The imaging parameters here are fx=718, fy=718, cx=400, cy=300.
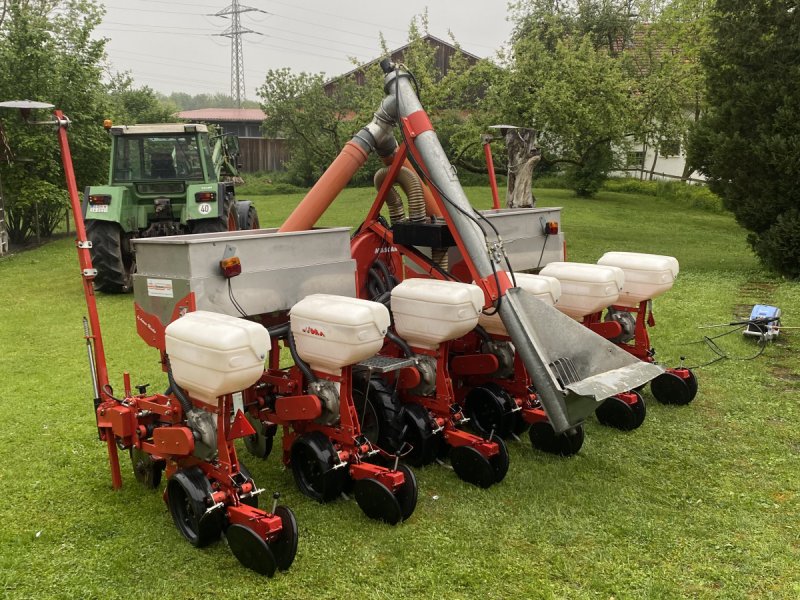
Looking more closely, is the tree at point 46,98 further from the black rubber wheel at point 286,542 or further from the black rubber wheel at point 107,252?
the black rubber wheel at point 286,542

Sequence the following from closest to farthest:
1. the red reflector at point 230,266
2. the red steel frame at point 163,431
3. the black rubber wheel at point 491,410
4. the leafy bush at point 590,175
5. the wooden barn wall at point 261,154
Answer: the red steel frame at point 163,431 → the red reflector at point 230,266 → the black rubber wheel at point 491,410 → the leafy bush at point 590,175 → the wooden barn wall at point 261,154

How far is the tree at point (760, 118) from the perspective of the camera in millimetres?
9672

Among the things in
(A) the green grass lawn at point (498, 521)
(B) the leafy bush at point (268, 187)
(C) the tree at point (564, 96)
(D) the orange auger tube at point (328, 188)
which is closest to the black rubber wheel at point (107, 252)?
(A) the green grass lawn at point (498, 521)

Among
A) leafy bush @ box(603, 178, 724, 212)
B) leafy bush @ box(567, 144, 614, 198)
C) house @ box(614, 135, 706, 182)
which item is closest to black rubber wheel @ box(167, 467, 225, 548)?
leafy bush @ box(603, 178, 724, 212)

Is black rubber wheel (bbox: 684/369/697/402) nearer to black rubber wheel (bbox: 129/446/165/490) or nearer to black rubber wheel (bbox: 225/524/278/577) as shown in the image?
black rubber wheel (bbox: 225/524/278/577)

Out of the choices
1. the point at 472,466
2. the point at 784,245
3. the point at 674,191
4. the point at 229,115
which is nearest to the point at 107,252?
the point at 472,466

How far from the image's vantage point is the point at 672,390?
17.5ft

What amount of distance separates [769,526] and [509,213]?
259 cm

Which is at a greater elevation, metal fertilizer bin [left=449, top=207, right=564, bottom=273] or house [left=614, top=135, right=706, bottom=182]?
metal fertilizer bin [left=449, top=207, right=564, bottom=273]

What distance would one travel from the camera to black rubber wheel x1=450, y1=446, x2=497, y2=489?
393 centimetres

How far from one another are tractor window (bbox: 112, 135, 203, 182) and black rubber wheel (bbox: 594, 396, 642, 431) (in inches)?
283

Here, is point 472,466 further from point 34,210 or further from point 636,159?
point 636,159

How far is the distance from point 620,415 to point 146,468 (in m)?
3.03

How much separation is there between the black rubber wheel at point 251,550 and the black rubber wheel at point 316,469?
647mm
